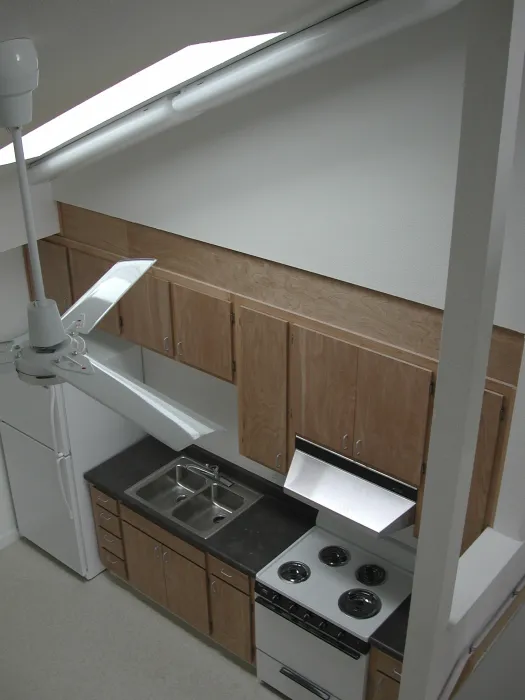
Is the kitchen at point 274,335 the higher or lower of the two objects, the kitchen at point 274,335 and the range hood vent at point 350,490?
the higher

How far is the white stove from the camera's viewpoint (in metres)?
4.09

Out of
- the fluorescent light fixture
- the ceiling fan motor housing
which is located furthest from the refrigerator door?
the ceiling fan motor housing

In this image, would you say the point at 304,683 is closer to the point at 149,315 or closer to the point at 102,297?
the point at 149,315

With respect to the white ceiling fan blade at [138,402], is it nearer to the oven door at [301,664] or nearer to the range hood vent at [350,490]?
the range hood vent at [350,490]

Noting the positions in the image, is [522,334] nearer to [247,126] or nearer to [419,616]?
[419,616]

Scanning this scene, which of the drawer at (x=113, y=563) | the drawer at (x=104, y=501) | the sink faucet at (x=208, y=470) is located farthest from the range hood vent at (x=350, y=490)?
the drawer at (x=113, y=563)

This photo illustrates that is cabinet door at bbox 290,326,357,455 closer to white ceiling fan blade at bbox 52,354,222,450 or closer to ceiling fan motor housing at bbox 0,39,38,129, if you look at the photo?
white ceiling fan blade at bbox 52,354,222,450

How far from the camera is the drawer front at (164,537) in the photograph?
473cm

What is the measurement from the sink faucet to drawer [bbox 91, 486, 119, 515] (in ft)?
1.79

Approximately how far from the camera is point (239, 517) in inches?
191

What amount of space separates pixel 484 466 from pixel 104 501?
108 inches

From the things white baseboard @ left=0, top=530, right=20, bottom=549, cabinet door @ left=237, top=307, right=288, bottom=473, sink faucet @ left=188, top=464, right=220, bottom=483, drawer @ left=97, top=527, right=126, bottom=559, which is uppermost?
cabinet door @ left=237, top=307, right=288, bottom=473

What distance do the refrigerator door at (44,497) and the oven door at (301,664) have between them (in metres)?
1.53

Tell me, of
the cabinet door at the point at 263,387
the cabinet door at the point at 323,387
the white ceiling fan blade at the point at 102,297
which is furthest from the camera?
the cabinet door at the point at 263,387
